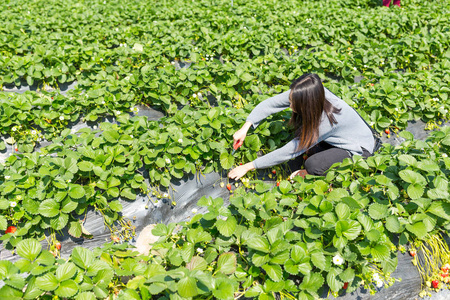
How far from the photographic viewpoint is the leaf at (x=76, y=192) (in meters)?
2.25

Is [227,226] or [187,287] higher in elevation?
[187,287]

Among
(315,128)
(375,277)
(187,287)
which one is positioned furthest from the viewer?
(315,128)

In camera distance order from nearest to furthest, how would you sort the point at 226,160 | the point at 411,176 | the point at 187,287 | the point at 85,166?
the point at 187,287 < the point at 411,176 < the point at 85,166 < the point at 226,160

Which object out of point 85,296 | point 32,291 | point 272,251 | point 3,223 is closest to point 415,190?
point 272,251

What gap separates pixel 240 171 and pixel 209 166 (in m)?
0.33

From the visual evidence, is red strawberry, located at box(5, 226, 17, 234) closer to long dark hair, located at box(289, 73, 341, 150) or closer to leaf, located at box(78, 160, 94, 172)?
leaf, located at box(78, 160, 94, 172)

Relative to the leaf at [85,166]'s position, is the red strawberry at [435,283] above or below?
below

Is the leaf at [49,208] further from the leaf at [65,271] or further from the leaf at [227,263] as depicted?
the leaf at [227,263]

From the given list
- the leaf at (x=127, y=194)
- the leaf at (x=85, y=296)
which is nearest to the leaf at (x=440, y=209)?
the leaf at (x=85, y=296)

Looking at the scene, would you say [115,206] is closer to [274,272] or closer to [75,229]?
[75,229]

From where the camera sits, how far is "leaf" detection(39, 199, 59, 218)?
2.21m

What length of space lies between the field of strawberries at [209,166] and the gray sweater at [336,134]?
22 cm

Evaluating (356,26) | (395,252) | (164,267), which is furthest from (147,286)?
(356,26)

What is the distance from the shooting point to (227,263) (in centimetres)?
185
